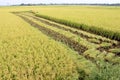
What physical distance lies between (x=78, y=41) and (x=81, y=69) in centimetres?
707

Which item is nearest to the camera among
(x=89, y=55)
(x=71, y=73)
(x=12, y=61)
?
(x=71, y=73)

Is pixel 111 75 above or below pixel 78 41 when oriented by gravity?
above

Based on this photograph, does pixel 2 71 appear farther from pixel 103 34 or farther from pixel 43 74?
pixel 103 34

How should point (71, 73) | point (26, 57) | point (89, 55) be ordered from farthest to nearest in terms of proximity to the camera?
point (89, 55), point (26, 57), point (71, 73)

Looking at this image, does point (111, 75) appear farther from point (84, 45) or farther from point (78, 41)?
point (78, 41)

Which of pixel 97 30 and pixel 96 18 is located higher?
pixel 97 30

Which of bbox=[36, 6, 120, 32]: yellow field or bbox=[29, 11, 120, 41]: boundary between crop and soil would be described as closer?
bbox=[29, 11, 120, 41]: boundary between crop and soil

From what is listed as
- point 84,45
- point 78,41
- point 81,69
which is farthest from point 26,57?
point 78,41

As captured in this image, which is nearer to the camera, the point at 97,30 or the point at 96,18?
the point at 97,30

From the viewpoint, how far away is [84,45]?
47.2ft

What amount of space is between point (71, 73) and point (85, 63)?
2.26 meters

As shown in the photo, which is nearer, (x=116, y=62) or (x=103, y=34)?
(x=116, y=62)

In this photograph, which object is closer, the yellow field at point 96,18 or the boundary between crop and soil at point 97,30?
the boundary between crop and soil at point 97,30

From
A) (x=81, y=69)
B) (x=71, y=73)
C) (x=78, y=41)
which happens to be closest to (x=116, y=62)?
(x=81, y=69)
